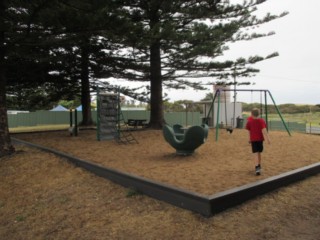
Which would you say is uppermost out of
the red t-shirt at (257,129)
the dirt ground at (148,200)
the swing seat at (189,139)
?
the red t-shirt at (257,129)

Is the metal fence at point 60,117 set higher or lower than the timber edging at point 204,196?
higher

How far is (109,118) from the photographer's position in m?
11.5

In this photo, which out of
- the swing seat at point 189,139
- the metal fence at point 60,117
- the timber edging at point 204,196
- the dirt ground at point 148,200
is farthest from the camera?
the metal fence at point 60,117

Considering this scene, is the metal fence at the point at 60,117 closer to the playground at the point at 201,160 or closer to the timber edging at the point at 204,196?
the playground at the point at 201,160

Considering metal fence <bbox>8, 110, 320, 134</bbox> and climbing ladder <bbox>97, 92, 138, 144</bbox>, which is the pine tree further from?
metal fence <bbox>8, 110, 320, 134</bbox>

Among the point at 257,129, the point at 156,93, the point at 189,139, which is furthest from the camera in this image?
the point at 156,93

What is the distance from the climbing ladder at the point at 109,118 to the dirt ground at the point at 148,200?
271 cm

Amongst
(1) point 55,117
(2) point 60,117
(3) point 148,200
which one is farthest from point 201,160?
(1) point 55,117

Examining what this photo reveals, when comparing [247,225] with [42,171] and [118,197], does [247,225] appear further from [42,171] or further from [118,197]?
[42,171]

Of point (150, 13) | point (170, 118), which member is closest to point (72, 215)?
point (150, 13)

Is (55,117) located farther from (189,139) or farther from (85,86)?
(189,139)

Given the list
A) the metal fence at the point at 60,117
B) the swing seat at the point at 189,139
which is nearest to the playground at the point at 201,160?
the swing seat at the point at 189,139

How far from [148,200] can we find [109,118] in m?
6.85

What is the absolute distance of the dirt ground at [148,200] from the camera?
4.05m
